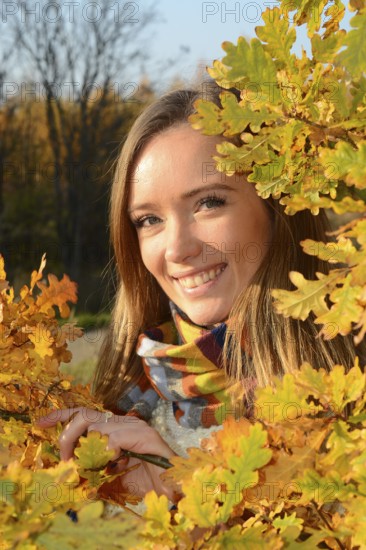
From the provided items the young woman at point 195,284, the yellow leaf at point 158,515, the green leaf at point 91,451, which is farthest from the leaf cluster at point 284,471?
the young woman at point 195,284

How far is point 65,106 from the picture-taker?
14.2 metres

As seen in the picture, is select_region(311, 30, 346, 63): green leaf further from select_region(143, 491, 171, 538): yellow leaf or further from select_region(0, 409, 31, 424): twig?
select_region(0, 409, 31, 424): twig

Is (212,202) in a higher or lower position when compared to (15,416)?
higher

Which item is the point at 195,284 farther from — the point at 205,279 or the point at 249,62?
the point at 249,62

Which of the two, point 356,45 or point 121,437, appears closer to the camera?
point 356,45

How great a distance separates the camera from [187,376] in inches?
71.1

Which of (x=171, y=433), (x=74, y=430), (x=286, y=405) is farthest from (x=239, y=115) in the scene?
(x=171, y=433)

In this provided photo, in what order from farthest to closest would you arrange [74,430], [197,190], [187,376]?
1. [187,376]
2. [197,190]
3. [74,430]

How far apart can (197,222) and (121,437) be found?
55cm

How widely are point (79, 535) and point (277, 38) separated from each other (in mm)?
534

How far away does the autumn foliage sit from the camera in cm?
58

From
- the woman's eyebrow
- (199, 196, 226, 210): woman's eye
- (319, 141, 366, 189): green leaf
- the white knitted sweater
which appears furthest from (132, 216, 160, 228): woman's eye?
(319, 141, 366, 189): green leaf

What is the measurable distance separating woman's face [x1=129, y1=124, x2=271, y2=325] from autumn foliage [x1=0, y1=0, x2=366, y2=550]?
2.41ft

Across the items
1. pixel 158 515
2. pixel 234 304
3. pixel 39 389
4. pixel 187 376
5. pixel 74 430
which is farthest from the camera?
pixel 187 376
